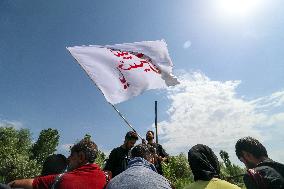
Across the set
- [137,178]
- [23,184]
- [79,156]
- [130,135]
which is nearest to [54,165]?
[79,156]

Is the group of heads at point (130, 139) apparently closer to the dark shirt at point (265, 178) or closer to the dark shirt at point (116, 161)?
the dark shirt at point (116, 161)

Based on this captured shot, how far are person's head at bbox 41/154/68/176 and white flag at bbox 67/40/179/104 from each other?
1.32 m

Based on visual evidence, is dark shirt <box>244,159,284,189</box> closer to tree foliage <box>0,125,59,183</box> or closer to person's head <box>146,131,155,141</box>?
person's head <box>146,131,155,141</box>

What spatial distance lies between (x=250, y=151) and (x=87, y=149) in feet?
7.36

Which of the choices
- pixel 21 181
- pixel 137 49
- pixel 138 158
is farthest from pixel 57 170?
pixel 137 49

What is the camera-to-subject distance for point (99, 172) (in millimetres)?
4395

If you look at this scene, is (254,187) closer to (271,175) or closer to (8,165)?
(271,175)

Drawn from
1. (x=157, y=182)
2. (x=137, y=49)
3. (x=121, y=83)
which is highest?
(x=137, y=49)

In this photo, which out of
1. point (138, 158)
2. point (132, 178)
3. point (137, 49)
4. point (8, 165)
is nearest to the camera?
point (132, 178)

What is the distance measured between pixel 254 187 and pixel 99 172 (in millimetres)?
1932

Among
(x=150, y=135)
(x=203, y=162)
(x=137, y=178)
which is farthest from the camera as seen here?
(x=150, y=135)

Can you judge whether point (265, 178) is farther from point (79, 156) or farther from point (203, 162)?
point (79, 156)

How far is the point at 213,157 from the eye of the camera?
4578 mm

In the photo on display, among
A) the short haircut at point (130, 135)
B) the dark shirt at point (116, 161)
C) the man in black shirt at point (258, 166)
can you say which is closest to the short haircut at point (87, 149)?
the man in black shirt at point (258, 166)
